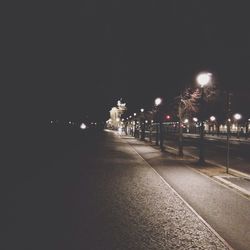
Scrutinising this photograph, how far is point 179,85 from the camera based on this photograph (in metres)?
31.7

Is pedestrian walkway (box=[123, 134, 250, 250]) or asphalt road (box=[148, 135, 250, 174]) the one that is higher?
asphalt road (box=[148, 135, 250, 174])

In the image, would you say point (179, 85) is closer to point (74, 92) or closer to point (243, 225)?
point (243, 225)

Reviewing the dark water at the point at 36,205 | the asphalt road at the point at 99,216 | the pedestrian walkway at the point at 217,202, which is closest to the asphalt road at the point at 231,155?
the pedestrian walkway at the point at 217,202

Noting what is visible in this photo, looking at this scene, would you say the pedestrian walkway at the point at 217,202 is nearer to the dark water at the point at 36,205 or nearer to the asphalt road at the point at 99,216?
the asphalt road at the point at 99,216

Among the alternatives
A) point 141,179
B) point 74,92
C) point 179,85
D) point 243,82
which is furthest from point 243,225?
→ point 74,92

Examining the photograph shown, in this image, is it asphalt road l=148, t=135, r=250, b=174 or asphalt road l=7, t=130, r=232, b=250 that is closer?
asphalt road l=7, t=130, r=232, b=250

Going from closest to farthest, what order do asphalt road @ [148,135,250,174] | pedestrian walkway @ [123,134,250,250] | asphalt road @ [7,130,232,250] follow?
asphalt road @ [7,130,232,250]
pedestrian walkway @ [123,134,250,250]
asphalt road @ [148,135,250,174]

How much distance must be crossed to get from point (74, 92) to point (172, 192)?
3009 inches

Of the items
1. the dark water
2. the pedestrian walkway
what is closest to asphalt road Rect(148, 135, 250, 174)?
the pedestrian walkway

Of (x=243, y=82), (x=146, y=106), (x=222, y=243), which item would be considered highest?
(x=243, y=82)

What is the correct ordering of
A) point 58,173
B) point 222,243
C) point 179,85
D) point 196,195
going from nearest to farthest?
1. point 222,243
2. point 196,195
3. point 58,173
4. point 179,85

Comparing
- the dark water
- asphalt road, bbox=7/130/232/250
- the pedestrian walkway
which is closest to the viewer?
asphalt road, bbox=7/130/232/250

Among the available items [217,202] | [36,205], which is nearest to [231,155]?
[217,202]

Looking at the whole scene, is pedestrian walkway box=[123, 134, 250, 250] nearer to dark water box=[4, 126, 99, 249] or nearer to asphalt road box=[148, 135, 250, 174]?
dark water box=[4, 126, 99, 249]
